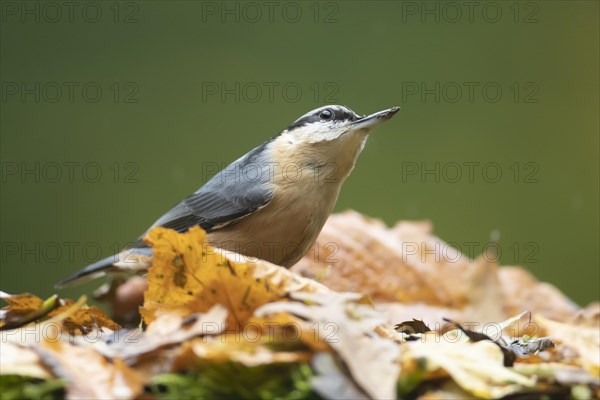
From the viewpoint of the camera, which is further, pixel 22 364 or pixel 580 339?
pixel 580 339

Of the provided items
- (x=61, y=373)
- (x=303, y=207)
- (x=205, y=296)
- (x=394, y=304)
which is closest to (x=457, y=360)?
(x=205, y=296)

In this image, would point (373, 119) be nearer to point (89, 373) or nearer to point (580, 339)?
point (580, 339)

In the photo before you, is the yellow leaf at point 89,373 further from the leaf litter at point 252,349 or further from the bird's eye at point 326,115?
the bird's eye at point 326,115

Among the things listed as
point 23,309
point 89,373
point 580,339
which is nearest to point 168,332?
point 89,373

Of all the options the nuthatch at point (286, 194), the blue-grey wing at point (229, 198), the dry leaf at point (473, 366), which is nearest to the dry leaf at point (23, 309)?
the dry leaf at point (473, 366)

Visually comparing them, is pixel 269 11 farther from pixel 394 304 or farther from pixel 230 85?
pixel 394 304

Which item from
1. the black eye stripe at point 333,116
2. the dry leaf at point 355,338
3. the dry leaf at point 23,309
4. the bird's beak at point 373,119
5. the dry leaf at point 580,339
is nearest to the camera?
the dry leaf at point 355,338

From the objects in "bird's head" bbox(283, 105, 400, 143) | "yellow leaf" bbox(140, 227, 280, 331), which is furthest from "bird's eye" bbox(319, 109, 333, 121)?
"yellow leaf" bbox(140, 227, 280, 331)
